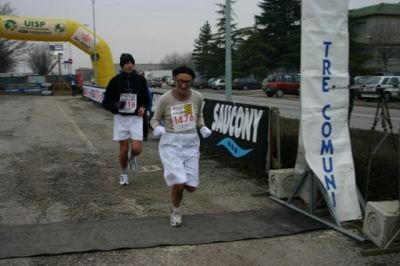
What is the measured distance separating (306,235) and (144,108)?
10.2 feet

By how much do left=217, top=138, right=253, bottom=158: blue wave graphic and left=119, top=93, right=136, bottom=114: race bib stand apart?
2.01 metres

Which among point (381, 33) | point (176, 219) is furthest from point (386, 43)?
point (176, 219)

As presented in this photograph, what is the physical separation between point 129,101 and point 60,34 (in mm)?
26398

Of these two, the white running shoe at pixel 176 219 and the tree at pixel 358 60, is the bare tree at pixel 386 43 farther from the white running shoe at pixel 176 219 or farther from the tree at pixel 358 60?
the white running shoe at pixel 176 219

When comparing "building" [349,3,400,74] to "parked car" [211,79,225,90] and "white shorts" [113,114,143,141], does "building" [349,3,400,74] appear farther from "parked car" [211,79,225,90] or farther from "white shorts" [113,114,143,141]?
"white shorts" [113,114,143,141]

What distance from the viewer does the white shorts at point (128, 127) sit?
6.38 metres

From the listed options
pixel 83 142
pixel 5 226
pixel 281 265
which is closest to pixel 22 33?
pixel 83 142

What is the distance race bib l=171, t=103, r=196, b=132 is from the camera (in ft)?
15.5

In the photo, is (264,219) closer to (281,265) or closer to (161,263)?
(281,265)

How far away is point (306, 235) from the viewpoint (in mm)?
4523

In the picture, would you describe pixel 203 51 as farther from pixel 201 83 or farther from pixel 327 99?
pixel 327 99

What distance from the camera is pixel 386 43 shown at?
150 feet

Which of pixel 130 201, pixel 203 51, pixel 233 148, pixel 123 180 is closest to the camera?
pixel 130 201

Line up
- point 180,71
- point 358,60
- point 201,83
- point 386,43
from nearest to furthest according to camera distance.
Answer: point 180,71, point 358,60, point 386,43, point 201,83
